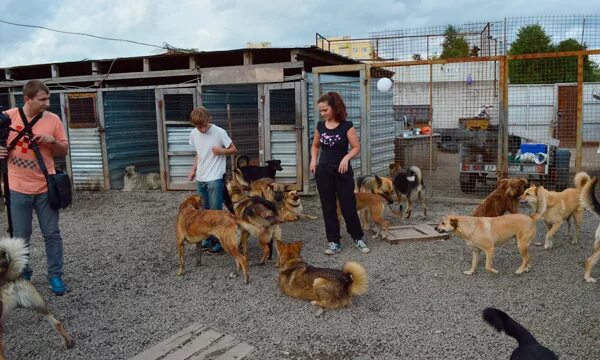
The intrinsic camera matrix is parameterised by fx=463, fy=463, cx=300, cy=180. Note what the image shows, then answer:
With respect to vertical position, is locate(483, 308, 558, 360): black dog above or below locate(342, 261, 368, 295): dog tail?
above

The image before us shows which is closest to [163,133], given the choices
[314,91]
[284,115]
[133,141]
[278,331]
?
[133,141]

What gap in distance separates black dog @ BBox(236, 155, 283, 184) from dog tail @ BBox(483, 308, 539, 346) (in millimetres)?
5845

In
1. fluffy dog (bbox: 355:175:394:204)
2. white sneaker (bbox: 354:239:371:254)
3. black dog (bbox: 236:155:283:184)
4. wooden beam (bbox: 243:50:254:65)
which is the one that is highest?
wooden beam (bbox: 243:50:254:65)

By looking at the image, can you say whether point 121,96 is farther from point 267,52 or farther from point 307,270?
point 307,270

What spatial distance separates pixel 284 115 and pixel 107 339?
252 inches

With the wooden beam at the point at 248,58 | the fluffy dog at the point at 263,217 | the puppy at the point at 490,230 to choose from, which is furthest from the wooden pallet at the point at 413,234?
the wooden beam at the point at 248,58

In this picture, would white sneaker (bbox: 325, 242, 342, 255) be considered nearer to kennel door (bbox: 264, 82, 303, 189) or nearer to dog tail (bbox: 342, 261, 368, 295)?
dog tail (bbox: 342, 261, 368, 295)

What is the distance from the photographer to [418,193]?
24.2 ft

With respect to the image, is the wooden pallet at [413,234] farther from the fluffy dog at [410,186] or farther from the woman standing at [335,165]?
the fluffy dog at [410,186]

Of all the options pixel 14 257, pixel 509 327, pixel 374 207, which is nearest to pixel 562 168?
pixel 374 207

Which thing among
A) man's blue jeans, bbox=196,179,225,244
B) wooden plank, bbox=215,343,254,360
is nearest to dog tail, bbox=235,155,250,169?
man's blue jeans, bbox=196,179,225,244

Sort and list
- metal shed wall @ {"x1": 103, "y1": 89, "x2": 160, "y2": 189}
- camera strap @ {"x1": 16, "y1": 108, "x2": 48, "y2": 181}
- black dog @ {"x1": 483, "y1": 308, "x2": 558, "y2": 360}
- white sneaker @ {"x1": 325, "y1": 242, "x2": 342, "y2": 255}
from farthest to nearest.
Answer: metal shed wall @ {"x1": 103, "y1": 89, "x2": 160, "y2": 189}, white sneaker @ {"x1": 325, "y1": 242, "x2": 342, "y2": 255}, camera strap @ {"x1": 16, "y1": 108, "x2": 48, "y2": 181}, black dog @ {"x1": 483, "y1": 308, "x2": 558, "y2": 360}

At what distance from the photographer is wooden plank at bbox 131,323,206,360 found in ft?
11.3

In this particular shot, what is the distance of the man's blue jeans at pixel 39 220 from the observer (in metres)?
4.29
